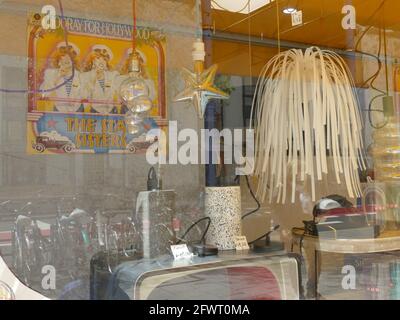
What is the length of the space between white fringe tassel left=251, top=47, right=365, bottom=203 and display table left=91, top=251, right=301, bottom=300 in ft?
0.77

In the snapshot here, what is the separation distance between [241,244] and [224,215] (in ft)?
0.28

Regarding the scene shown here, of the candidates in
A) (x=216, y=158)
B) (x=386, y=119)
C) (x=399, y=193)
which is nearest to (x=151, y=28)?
(x=216, y=158)

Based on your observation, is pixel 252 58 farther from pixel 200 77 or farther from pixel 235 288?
pixel 235 288

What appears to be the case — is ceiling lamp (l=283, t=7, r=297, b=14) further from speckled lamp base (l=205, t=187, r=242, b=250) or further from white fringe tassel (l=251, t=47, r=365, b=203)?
speckled lamp base (l=205, t=187, r=242, b=250)

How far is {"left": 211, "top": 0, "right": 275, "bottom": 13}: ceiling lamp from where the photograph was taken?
1.48 meters

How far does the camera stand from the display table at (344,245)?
1.29m

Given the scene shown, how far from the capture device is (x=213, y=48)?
4.59ft

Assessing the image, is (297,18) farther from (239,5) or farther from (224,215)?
(224,215)

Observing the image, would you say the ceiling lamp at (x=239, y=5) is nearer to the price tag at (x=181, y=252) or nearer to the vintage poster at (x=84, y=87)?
the vintage poster at (x=84, y=87)

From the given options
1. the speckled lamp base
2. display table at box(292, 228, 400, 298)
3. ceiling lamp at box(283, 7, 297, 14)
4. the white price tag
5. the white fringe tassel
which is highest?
ceiling lamp at box(283, 7, 297, 14)

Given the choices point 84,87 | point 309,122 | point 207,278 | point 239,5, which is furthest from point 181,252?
point 239,5

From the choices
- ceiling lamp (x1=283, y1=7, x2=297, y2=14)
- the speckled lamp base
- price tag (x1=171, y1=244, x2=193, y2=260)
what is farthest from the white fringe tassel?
ceiling lamp (x1=283, y1=7, x2=297, y2=14)
